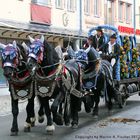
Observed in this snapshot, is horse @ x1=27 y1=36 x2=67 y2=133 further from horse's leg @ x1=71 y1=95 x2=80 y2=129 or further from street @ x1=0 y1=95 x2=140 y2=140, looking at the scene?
horse's leg @ x1=71 y1=95 x2=80 y2=129

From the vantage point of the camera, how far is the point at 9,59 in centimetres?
880

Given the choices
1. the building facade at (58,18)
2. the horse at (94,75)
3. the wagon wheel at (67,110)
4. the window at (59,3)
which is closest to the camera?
the wagon wheel at (67,110)

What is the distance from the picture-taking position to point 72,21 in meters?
30.4

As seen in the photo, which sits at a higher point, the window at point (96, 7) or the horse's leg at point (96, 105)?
the window at point (96, 7)

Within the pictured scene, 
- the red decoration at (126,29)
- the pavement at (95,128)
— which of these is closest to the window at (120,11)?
the red decoration at (126,29)

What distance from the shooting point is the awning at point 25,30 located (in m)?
22.3

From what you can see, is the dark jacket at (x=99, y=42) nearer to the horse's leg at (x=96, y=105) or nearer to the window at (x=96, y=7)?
the horse's leg at (x=96, y=105)

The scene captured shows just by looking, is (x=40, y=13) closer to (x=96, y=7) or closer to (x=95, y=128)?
(x=96, y=7)

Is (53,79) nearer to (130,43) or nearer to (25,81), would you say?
(25,81)

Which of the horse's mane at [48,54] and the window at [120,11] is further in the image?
the window at [120,11]

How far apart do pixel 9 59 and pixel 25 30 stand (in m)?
14.6

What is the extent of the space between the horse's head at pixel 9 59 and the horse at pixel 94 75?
254 cm

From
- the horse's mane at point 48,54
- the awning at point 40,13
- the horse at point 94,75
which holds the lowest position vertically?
the horse at point 94,75

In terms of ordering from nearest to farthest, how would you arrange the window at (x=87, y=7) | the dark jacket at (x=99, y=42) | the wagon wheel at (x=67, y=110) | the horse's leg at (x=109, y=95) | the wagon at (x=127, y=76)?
1. the wagon wheel at (x=67, y=110)
2. the horse's leg at (x=109, y=95)
3. the dark jacket at (x=99, y=42)
4. the wagon at (x=127, y=76)
5. the window at (x=87, y=7)
